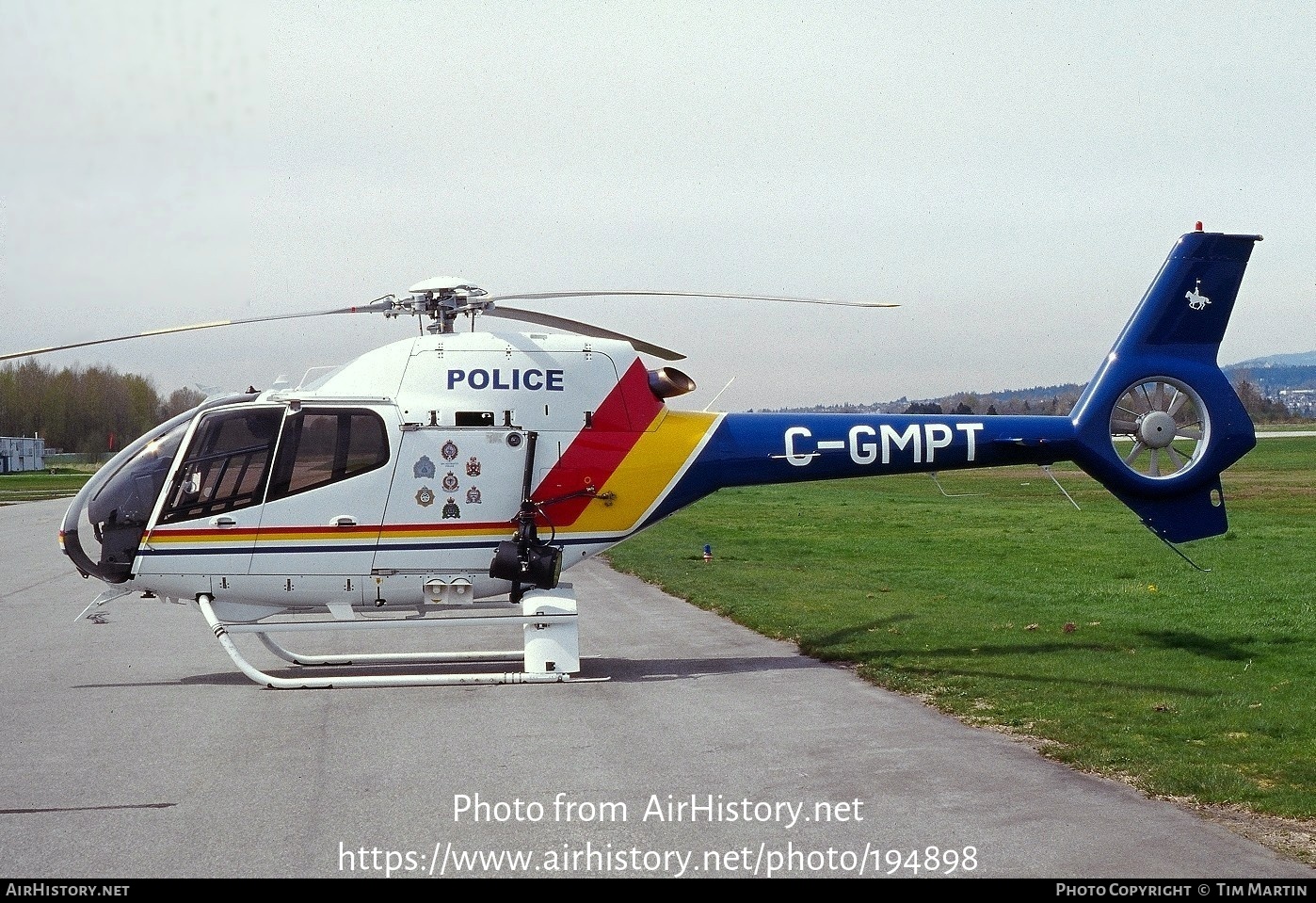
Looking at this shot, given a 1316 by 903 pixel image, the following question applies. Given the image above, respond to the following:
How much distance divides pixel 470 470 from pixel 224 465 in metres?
2.29

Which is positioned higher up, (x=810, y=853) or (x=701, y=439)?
(x=701, y=439)

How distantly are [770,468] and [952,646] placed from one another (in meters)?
2.60

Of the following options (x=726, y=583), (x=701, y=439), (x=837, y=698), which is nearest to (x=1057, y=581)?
(x=726, y=583)

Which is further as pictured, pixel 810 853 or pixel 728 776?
pixel 728 776

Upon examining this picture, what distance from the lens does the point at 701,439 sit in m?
12.7

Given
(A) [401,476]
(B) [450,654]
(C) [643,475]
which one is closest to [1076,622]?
(C) [643,475]

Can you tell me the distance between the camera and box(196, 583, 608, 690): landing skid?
10852 millimetres

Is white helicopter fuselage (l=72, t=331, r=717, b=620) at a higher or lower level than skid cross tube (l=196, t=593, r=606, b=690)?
higher

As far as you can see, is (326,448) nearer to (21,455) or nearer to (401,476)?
(401,476)

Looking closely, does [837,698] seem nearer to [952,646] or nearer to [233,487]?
[952,646]

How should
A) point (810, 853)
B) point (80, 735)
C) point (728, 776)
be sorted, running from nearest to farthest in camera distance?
point (810, 853) → point (728, 776) → point (80, 735)

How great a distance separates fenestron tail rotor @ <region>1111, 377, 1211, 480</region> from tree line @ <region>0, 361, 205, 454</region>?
8137 cm

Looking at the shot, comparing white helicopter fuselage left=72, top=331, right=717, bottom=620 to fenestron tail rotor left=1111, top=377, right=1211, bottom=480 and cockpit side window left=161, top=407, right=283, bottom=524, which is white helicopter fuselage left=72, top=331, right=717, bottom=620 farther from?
fenestron tail rotor left=1111, top=377, right=1211, bottom=480

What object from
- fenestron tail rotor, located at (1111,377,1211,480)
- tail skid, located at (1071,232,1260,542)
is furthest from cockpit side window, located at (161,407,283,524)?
fenestron tail rotor, located at (1111,377,1211,480)
